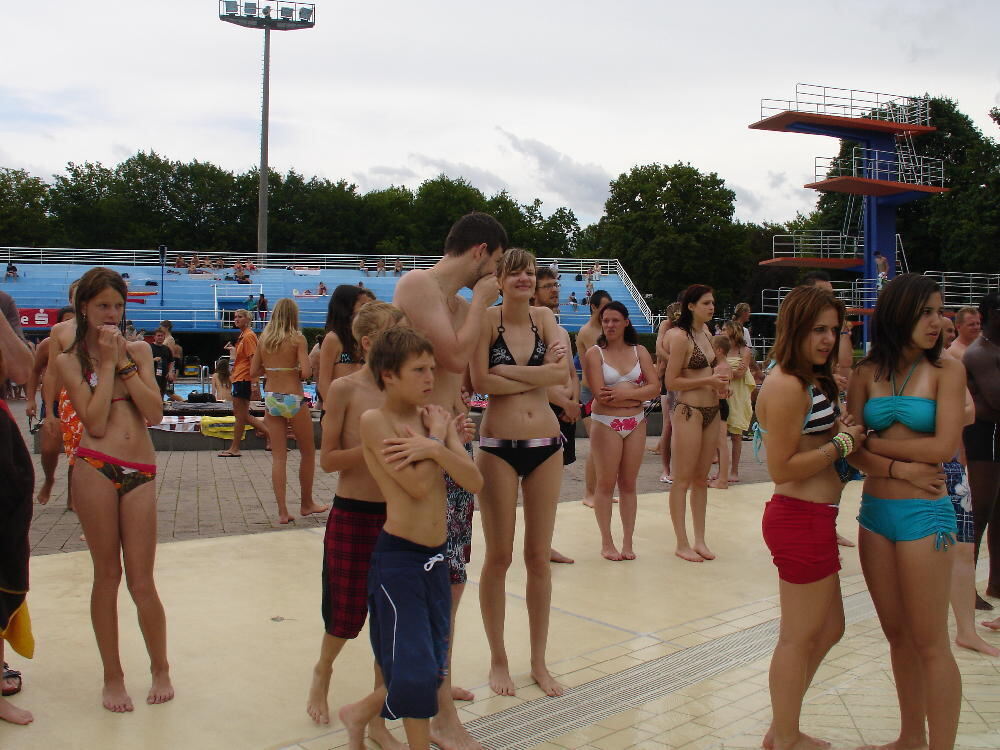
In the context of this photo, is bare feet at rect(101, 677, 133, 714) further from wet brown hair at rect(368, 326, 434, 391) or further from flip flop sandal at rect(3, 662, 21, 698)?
wet brown hair at rect(368, 326, 434, 391)

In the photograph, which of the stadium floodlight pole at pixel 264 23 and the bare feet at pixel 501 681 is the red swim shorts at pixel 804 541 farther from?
the stadium floodlight pole at pixel 264 23

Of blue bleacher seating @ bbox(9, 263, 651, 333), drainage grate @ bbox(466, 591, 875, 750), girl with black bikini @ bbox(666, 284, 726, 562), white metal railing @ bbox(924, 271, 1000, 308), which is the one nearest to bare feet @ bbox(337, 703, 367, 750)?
drainage grate @ bbox(466, 591, 875, 750)

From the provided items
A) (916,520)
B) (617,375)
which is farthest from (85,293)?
(617,375)

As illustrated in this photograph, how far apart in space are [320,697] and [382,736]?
375 millimetres

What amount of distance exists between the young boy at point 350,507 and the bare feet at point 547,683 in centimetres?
86

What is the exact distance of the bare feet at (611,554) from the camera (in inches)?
254

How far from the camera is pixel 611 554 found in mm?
6473

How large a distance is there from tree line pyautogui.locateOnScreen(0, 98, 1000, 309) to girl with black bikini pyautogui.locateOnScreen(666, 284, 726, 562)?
45.8m

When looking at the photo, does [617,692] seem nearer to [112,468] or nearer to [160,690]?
[160,690]

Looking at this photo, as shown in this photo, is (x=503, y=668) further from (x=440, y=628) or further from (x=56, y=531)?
(x=56, y=531)

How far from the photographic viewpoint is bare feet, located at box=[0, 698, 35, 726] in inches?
140

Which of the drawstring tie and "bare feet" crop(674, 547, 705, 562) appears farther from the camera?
"bare feet" crop(674, 547, 705, 562)

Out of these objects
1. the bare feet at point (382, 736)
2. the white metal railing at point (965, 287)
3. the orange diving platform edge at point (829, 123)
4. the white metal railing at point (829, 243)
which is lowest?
the bare feet at point (382, 736)

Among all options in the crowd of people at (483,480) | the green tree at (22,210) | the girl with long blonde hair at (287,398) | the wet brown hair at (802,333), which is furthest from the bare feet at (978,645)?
the green tree at (22,210)
